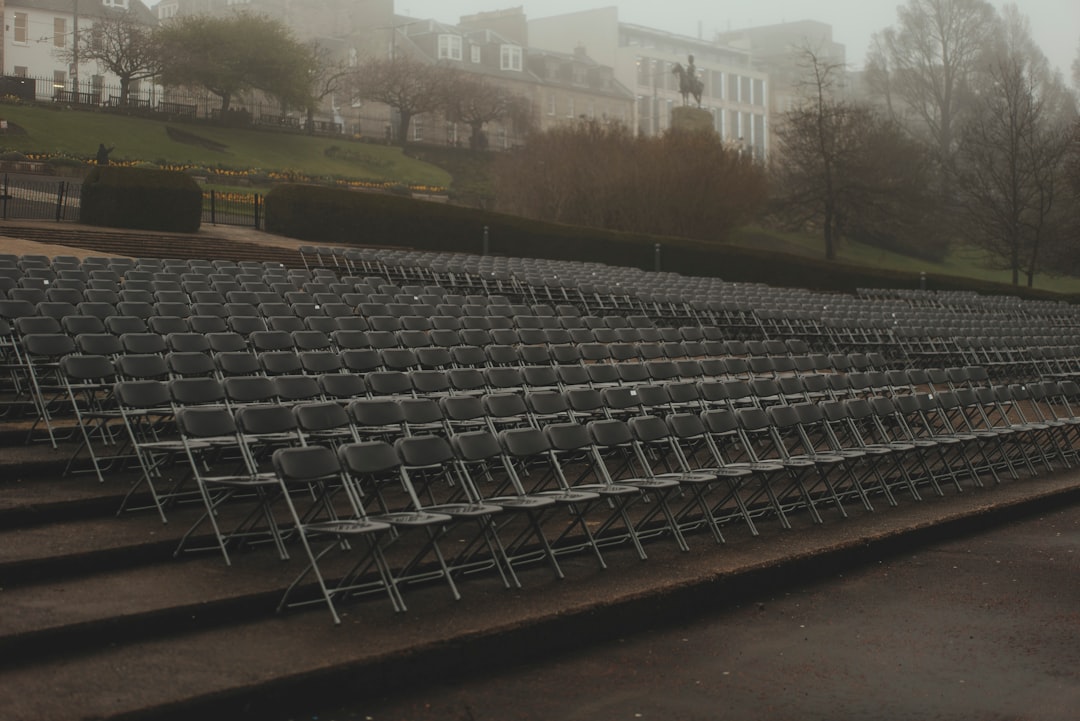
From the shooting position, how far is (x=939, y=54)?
201ft

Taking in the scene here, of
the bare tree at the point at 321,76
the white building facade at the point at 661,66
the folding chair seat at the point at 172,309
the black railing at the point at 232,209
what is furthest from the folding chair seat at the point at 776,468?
the white building facade at the point at 661,66

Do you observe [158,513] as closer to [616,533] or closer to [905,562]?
[616,533]

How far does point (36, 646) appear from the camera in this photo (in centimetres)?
517

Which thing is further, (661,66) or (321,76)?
(661,66)

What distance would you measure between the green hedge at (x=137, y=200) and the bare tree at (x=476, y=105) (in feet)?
120

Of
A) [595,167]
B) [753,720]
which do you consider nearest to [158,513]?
[753,720]

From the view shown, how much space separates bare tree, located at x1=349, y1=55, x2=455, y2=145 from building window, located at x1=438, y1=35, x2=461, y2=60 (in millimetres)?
13475

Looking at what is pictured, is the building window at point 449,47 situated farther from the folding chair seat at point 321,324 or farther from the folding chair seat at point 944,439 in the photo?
the folding chair seat at point 944,439

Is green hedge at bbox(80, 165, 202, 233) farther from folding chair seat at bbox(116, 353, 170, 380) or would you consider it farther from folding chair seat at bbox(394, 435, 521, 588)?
folding chair seat at bbox(394, 435, 521, 588)

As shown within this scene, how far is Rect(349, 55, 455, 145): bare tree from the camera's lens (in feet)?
194

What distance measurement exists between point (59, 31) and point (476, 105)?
24.2 m

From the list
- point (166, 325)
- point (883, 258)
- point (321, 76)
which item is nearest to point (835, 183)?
point (883, 258)

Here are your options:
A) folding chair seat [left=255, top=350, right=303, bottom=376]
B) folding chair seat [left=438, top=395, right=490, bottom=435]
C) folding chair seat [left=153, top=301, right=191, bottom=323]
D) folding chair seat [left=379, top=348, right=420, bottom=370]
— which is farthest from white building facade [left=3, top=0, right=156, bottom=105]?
folding chair seat [left=438, top=395, right=490, bottom=435]

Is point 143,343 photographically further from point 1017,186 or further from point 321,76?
point 321,76
